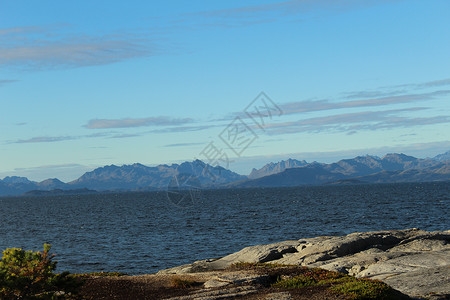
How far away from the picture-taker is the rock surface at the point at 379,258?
82.8 ft

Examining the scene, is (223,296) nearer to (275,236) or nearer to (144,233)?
(275,236)

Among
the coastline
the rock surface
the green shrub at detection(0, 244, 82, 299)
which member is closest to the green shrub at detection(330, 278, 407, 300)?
the coastline

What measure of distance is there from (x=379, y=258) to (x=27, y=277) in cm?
2210

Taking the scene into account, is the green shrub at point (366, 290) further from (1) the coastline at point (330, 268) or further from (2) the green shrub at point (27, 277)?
(2) the green shrub at point (27, 277)

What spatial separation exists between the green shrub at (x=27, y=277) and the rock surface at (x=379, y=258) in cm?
908

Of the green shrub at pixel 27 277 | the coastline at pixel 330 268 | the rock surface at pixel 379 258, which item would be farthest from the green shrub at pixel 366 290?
the green shrub at pixel 27 277

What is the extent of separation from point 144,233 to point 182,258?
2954cm

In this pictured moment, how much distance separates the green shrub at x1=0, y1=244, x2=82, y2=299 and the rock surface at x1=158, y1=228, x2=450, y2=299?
A: 9.08 meters

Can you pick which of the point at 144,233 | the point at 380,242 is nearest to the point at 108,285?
the point at 380,242

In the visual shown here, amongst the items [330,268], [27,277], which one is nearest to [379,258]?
[330,268]

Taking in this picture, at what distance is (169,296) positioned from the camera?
23844mm

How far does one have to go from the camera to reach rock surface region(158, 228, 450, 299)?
25250 millimetres

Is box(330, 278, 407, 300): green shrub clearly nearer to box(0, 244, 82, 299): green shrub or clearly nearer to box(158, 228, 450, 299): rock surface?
box(158, 228, 450, 299): rock surface

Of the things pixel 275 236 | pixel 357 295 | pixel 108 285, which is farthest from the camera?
pixel 275 236
